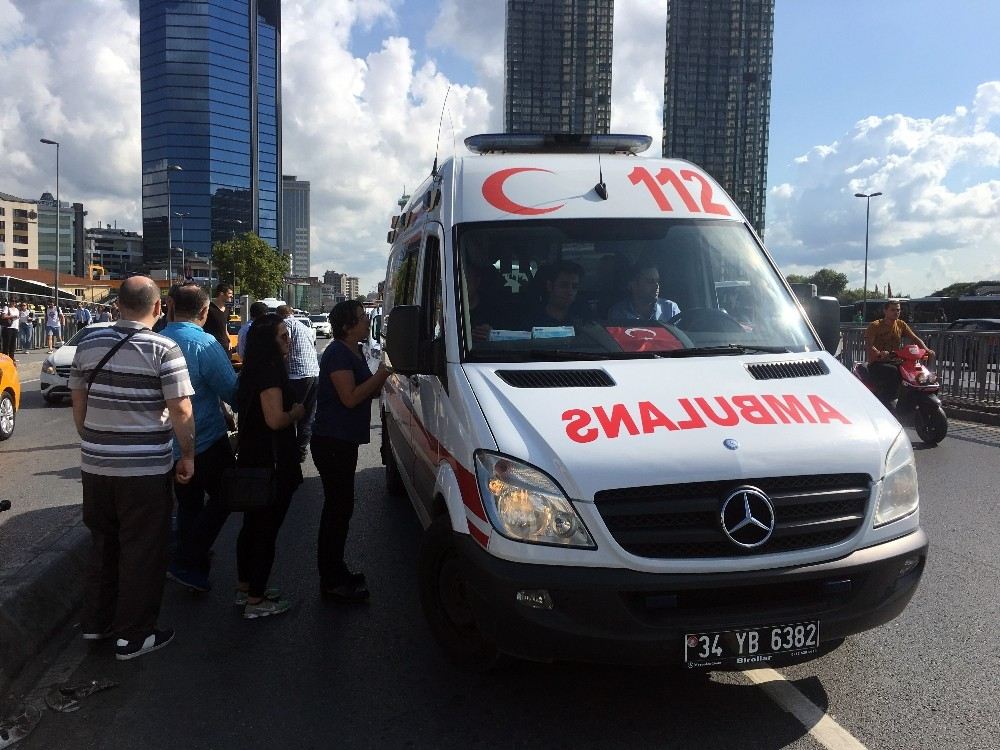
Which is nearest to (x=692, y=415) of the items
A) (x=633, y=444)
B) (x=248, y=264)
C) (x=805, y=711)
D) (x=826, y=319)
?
(x=633, y=444)

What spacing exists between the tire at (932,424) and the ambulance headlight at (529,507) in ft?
29.7

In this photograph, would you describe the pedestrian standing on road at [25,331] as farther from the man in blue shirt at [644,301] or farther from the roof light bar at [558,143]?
the man in blue shirt at [644,301]

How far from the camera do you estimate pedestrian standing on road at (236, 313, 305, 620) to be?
4.66 m

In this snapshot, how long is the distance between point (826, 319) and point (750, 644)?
7.59 feet

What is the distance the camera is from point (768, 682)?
12.4 feet

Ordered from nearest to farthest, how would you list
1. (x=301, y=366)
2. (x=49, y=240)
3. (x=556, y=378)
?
(x=556, y=378) → (x=301, y=366) → (x=49, y=240)

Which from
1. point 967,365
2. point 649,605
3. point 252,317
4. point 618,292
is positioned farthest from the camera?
point 967,365

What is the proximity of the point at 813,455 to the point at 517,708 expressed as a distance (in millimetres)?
1591

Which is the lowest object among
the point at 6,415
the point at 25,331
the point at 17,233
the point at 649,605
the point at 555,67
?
the point at 6,415

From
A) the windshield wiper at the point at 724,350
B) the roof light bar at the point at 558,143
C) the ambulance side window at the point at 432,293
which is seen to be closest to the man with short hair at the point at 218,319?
the roof light bar at the point at 558,143

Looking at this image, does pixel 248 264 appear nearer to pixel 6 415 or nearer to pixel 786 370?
pixel 6 415

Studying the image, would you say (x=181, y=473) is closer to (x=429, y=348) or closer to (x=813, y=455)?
(x=429, y=348)

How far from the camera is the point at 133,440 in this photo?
4.04 meters

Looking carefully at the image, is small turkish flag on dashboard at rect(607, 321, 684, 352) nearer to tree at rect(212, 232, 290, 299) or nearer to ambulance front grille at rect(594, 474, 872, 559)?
ambulance front grille at rect(594, 474, 872, 559)
